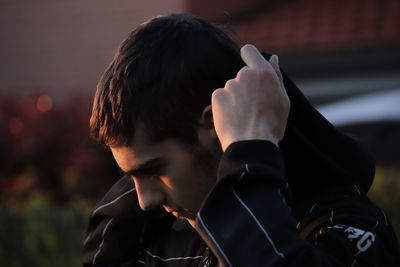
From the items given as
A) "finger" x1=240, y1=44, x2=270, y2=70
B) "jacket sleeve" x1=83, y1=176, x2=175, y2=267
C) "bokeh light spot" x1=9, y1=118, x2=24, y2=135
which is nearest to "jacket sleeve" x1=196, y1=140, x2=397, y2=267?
"finger" x1=240, y1=44, x2=270, y2=70

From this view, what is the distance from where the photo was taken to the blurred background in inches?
227

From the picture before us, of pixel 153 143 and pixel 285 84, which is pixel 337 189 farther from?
pixel 153 143

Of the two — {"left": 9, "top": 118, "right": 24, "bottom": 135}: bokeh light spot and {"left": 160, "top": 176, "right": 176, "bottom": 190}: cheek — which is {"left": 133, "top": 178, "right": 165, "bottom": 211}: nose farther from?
{"left": 9, "top": 118, "right": 24, "bottom": 135}: bokeh light spot

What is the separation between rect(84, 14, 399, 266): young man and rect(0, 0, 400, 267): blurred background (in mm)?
3189

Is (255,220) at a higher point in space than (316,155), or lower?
higher

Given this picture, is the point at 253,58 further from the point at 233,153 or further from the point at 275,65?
the point at 233,153

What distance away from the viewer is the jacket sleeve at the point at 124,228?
103 inches

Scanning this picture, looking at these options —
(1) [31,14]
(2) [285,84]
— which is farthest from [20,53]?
(2) [285,84]

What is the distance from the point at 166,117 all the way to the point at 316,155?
1.33ft

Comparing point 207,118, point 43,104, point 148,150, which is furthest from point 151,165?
point 43,104

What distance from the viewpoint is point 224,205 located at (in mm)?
1873

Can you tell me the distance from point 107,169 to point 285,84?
523 cm

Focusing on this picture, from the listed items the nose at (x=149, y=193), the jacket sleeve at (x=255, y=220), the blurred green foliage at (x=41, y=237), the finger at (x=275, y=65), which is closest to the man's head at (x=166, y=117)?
the nose at (x=149, y=193)

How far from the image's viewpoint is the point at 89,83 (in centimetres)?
1132
